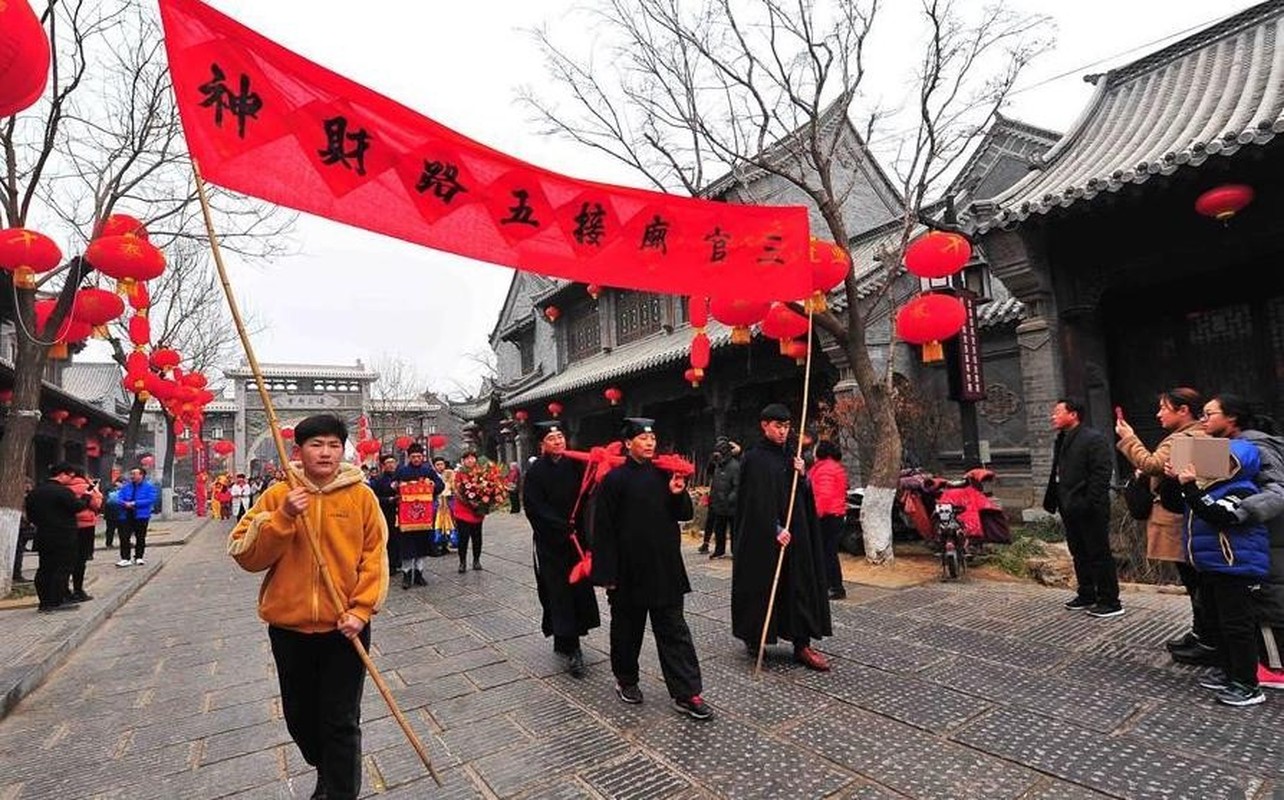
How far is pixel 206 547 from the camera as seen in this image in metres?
15.5

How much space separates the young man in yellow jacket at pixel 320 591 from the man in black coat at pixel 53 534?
6.73 m

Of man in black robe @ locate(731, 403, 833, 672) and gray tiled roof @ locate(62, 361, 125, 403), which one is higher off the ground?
gray tiled roof @ locate(62, 361, 125, 403)

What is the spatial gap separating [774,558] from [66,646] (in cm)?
635

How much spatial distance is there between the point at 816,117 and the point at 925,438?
18.0 ft

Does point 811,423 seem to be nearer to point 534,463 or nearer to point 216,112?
point 534,463

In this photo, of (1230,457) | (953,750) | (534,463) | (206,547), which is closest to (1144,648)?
(1230,457)

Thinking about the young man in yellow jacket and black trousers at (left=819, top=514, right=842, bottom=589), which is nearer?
the young man in yellow jacket

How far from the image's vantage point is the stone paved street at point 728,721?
3.02 m

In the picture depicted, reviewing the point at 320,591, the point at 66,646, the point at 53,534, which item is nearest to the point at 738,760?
the point at 320,591

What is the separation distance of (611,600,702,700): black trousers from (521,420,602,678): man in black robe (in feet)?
2.10

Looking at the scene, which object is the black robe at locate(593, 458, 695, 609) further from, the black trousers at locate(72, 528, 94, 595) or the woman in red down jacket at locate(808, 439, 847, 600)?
the black trousers at locate(72, 528, 94, 595)

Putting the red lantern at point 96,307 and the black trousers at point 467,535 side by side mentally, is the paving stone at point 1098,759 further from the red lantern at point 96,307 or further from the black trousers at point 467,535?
the red lantern at point 96,307

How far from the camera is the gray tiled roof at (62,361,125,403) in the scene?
1434 inches

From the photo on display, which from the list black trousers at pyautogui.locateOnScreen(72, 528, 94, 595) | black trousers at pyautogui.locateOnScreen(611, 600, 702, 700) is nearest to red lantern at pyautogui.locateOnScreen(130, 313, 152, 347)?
black trousers at pyautogui.locateOnScreen(72, 528, 94, 595)
